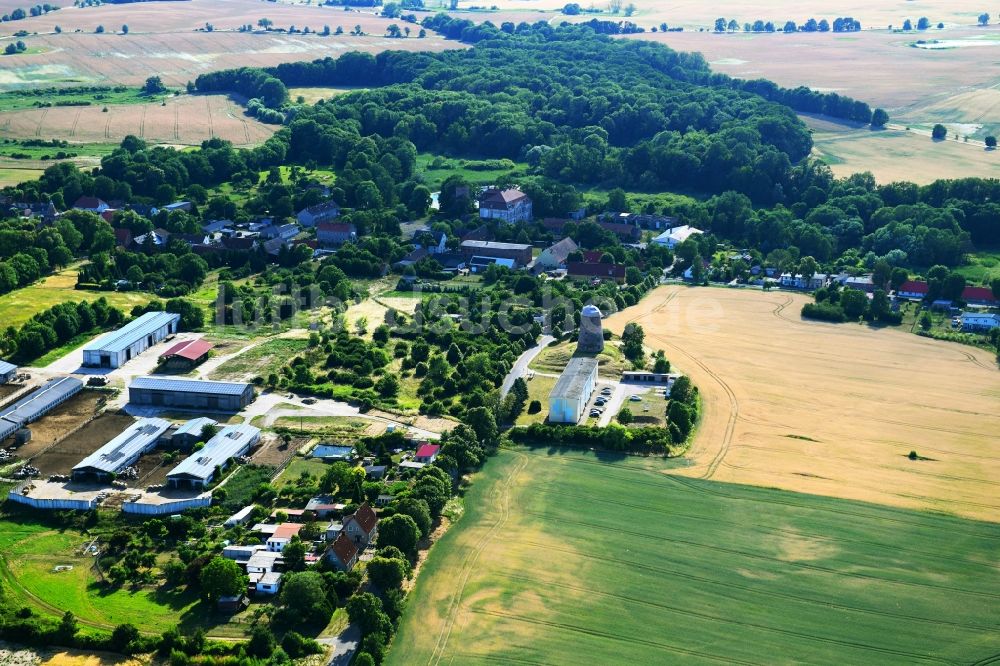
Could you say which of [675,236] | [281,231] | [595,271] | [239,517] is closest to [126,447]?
[239,517]

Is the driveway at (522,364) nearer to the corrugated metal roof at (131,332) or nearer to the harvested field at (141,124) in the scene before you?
the corrugated metal roof at (131,332)

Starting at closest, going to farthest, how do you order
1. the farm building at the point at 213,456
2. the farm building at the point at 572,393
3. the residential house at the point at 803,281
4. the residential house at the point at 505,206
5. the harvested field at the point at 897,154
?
the farm building at the point at 213,456
the farm building at the point at 572,393
the residential house at the point at 803,281
the residential house at the point at 505,206
the harvested field at the point at 897,154

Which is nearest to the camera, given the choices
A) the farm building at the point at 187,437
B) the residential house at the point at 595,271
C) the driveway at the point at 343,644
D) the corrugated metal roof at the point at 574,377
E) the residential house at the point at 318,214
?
the driveway at the point at 343,644

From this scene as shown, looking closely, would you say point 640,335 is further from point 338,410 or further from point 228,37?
point 228,37

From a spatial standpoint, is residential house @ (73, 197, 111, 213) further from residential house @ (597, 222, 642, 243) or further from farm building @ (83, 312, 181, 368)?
residential house @ (597, 222, 642, 243)

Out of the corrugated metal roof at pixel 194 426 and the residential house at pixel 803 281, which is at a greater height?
the residential house at pixel 803 281

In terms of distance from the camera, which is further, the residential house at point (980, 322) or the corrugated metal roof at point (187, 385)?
the residential house at point (980, 322)

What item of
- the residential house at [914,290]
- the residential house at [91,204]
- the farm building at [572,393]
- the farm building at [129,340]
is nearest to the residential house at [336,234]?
the residential house at [91,204]

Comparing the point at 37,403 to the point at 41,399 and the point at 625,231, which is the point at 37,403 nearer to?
the point at 41,399

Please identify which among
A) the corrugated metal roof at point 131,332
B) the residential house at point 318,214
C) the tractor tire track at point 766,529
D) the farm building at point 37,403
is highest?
the residential house at point 318,214
